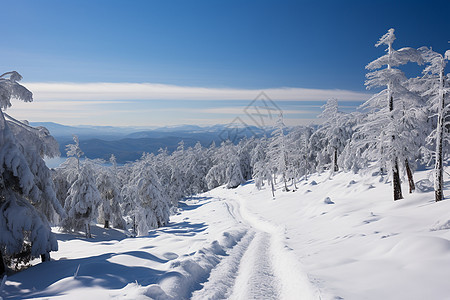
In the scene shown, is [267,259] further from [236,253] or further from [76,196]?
[76,196]

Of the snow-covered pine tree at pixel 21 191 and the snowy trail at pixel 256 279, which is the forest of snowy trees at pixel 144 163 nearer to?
the snow-covered pine tree at pixel 21 191

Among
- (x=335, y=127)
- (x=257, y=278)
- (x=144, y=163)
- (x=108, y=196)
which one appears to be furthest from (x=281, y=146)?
(x=257, y=278)

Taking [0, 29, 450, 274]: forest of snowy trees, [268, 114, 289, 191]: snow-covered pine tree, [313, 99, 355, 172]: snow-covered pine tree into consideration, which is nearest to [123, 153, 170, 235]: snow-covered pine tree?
[0, 29, 450, 274]: forest of snowy trees

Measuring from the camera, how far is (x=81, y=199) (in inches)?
1086

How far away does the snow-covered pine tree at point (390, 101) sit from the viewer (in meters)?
17.7

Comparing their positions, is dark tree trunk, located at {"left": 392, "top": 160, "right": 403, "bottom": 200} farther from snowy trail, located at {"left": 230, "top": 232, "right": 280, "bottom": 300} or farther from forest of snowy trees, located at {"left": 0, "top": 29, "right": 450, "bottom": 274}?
snowy trail, located at {"left": 230, "top": 232, "right": 280, "bottom": 300}

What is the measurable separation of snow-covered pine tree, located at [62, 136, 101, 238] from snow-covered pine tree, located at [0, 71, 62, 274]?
16.8 metres

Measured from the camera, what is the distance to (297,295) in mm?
7828

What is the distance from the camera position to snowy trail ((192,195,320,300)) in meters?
7.86

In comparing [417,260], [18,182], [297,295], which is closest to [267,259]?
[297,295]

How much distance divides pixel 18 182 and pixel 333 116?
1652 inches

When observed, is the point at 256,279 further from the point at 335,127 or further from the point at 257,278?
the point at 335,127

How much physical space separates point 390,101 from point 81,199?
3038cm

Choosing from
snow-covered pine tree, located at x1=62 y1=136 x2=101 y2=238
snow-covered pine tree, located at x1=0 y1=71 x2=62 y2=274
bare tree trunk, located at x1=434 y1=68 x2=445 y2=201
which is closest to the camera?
snow-covered pine tree, located at x1=0 y1=71 x2=62 y2=274
